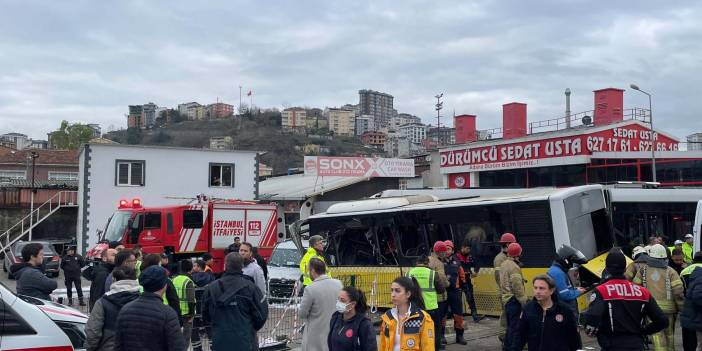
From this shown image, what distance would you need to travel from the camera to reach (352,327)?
19.0ft

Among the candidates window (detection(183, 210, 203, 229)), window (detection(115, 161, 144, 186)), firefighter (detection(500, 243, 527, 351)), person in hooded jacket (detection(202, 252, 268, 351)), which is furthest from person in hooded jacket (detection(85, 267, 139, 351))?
window (detection(115, 161, 144, 186))

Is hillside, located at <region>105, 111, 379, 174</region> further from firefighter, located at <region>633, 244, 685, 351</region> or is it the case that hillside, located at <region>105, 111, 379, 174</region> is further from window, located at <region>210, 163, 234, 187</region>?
firefighter, located at <region>633, 244, 685, 351</region>

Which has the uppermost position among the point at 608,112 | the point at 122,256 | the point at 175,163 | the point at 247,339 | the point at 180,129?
the point at 180,129

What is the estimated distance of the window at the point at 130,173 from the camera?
3078 centimetres

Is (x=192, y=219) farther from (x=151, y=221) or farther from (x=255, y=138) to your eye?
(x=255, y=138)

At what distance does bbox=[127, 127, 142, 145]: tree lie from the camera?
141m

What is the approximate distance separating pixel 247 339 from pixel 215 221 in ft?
52.6

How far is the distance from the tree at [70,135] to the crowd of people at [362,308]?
238 ft

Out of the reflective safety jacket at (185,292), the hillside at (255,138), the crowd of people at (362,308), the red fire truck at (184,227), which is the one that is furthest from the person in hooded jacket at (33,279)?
the hillside at (255,138)

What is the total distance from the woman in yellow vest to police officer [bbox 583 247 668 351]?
1465 mm

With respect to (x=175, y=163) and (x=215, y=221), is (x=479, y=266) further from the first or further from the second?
(x=175, y=163)

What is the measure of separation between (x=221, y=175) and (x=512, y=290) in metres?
26.2

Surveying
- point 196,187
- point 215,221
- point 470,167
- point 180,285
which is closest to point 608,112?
point 470,167

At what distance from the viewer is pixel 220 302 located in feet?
22.7
